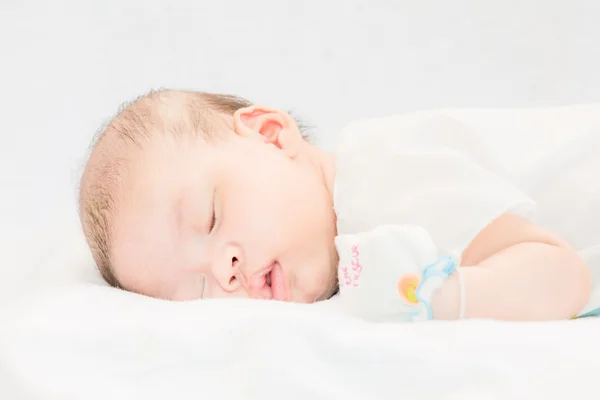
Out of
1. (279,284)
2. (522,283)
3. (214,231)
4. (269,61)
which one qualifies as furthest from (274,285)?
(269,61)

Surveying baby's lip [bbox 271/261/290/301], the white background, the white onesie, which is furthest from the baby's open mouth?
the white background

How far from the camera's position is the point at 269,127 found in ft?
4.30

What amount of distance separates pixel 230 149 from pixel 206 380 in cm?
50

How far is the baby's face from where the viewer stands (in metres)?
1.10

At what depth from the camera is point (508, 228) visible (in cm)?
106

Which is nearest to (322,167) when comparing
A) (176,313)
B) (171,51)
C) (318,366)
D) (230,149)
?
(230,149)

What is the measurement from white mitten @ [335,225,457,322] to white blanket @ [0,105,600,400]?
0.05 metres

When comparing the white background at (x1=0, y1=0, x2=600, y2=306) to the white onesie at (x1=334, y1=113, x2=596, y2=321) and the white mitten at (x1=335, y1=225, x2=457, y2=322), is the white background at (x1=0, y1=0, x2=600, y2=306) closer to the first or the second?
the white onesie at (x1=334, y1=113, x2=596, y2=321)

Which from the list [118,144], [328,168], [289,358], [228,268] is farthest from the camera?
[328,168]

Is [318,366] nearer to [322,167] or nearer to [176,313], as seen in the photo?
[176,313]

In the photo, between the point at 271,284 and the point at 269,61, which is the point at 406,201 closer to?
the point at 271,284

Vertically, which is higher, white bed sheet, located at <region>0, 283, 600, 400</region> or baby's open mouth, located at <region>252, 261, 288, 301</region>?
white bed sheet, located at <region>0, 283, 600, 400</region>

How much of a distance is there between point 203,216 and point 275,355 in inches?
15.8

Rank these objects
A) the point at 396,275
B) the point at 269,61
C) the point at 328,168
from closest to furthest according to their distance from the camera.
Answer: the point at 396,275, the point at 328,168, the point at 269,61
